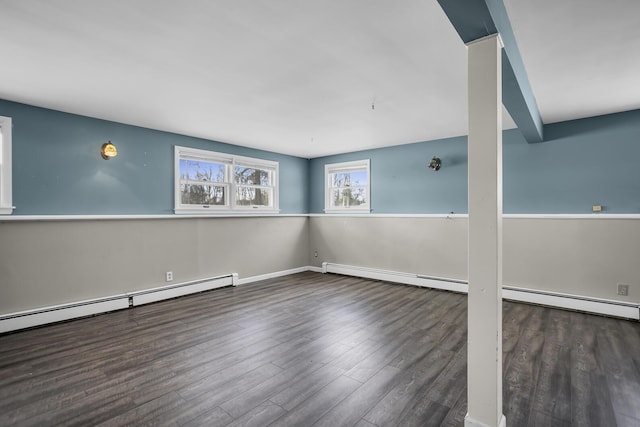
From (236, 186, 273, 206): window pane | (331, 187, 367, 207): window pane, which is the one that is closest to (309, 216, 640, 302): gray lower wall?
(331, 187, 367, 207): window pane

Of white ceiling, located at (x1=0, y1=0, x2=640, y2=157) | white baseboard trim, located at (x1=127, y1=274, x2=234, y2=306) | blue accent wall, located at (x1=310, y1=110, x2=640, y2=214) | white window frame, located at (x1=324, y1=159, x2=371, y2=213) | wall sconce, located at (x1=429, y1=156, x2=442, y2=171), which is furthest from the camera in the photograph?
white window frame, located at (x1=324, y1=159, x2=371, y2=213)

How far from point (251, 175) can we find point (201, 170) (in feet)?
3.29

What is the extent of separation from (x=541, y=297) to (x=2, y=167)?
21.9 ft

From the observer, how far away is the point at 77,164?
3.83 metres

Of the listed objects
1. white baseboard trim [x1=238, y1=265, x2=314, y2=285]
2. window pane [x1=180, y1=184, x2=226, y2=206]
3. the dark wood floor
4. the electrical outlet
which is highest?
window pane [x1=180, y1=184, x2=226, y2=206]

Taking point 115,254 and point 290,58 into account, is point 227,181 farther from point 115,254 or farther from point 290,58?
point 290,58

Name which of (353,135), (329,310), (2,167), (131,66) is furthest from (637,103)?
(2,167)

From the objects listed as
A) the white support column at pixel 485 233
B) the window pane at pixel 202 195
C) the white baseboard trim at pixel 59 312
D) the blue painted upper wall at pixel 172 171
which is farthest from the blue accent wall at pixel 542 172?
the white baseboard trim at pixel 59 312

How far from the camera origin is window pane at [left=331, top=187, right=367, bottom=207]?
621 cm

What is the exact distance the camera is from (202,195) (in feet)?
16.9

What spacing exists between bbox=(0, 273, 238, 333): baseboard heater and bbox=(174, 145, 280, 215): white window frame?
3.75 ft

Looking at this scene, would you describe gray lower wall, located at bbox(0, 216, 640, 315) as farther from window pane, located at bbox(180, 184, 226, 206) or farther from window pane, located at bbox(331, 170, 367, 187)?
window pane, located at bbox(331, 170, 367, 187)

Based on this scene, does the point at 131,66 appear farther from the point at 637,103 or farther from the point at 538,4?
the point at 637,103

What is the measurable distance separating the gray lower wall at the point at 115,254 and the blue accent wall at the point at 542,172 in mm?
2560
